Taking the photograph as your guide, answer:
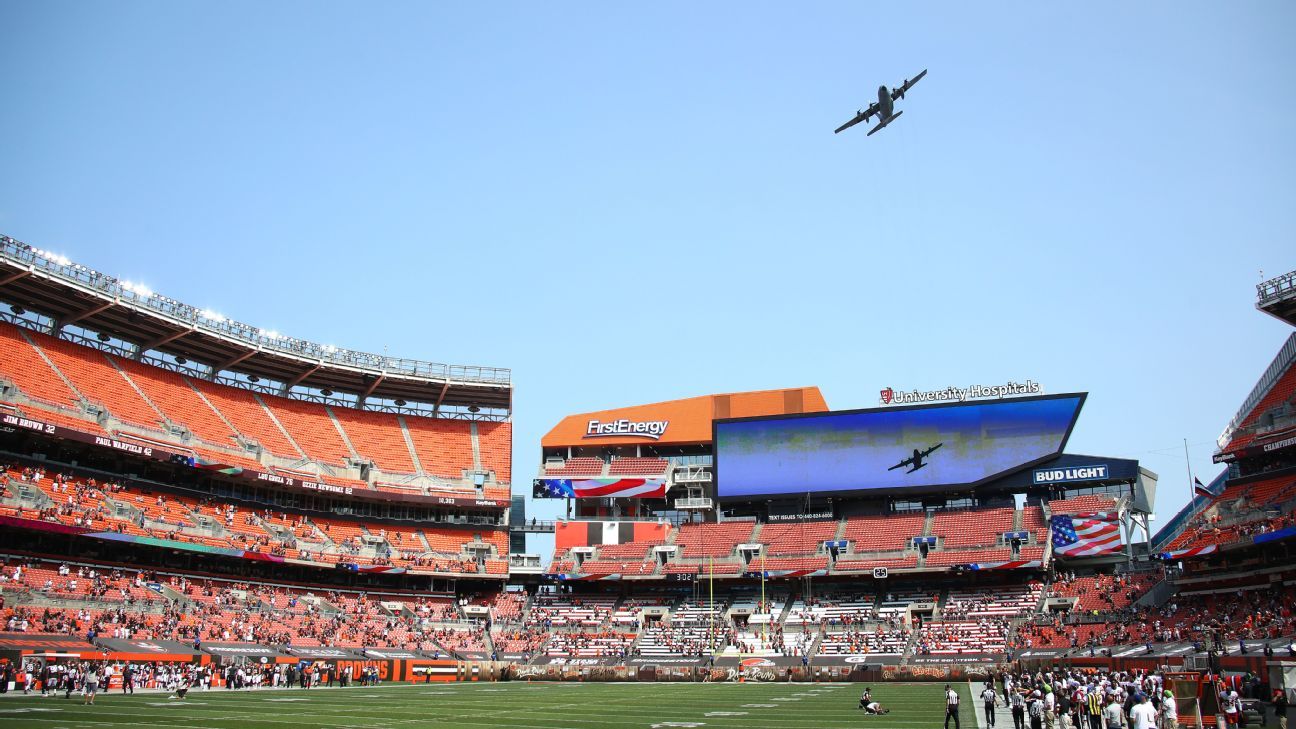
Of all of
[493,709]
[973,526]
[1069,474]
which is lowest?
[493,709]

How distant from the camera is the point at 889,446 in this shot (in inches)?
2997

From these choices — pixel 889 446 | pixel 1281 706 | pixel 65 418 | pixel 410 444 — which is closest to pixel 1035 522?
pixel 889 446

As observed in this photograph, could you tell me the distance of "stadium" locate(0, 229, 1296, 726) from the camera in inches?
2068

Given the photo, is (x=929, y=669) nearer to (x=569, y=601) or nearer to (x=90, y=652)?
(x=569, y=601)

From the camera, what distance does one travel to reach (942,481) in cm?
7412

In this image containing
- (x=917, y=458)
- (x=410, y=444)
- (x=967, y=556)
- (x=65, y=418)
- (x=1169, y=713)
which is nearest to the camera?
(x=1169, y=713)

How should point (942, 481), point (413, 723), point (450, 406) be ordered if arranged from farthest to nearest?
1. point (450, 406)
2. point (942, 481)
3. point (413, 723)

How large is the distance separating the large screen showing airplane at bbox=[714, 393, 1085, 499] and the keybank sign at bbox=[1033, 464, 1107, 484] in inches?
51.7

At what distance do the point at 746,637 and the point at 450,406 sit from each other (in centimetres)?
3381

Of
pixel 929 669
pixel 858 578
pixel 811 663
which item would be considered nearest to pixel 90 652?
pixel 811 663

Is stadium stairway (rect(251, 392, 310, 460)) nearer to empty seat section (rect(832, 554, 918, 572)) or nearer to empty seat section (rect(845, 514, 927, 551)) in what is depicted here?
empty seat section (rect(832, 554, 918, 572))

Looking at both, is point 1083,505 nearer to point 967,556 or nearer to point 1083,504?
point 1083,504

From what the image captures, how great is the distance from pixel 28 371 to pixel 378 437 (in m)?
27.1

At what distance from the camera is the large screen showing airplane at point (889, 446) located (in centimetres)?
7275
